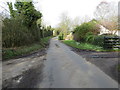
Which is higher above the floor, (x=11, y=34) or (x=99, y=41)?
(x=11, y=34)

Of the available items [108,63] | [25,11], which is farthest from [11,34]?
[108,63]

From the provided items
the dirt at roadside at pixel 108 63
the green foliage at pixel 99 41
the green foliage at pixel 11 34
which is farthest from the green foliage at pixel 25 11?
the dirt at roadside at pixel 108 63

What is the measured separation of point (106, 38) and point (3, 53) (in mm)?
10884

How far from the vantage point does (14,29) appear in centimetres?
928

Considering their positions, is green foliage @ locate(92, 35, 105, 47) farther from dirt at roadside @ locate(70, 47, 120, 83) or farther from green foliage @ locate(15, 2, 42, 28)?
green foliage @ locate(15, 2, 42, 28)

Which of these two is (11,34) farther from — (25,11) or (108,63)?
(108,63)

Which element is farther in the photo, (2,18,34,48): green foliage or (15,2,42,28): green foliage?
(15,2,42,28): green foliage

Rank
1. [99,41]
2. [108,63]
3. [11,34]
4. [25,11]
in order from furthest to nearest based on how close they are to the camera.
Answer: [25,11]
[99,41]
[11,34]
[108,63]

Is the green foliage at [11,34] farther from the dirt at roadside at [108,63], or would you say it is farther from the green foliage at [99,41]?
the green foliage at [99,41]

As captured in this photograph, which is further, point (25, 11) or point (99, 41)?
point (25, 11)

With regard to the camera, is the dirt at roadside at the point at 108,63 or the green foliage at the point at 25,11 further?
the green foliage at the point at 25,11

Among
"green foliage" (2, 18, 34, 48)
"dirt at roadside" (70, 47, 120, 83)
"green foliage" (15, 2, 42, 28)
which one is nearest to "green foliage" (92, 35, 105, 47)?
"dirt at roadside" (70, 47, 120, 83)

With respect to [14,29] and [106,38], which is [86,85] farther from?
[14,29]

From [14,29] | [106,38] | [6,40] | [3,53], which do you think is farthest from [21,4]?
[106,38]
